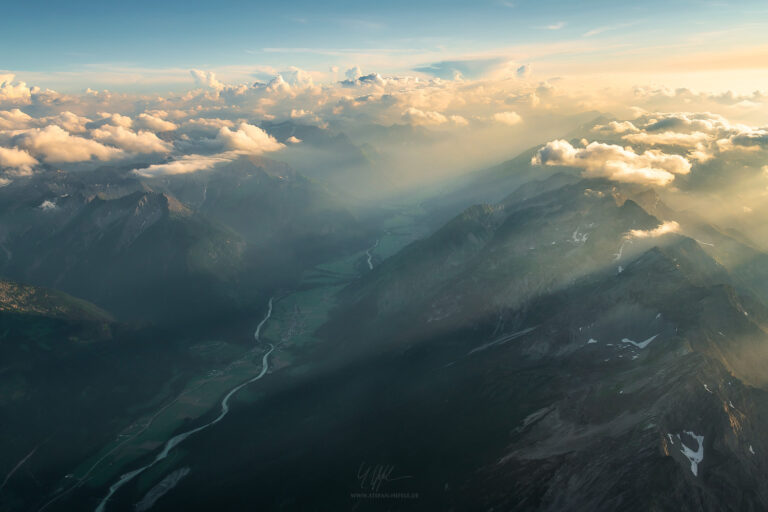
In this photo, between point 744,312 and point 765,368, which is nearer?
point 765,368

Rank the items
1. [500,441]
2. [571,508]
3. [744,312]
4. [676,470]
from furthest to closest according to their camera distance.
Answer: [744,312]
[500,441]
[571,508]
[676,470]

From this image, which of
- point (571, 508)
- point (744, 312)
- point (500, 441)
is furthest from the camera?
point (744, 312)

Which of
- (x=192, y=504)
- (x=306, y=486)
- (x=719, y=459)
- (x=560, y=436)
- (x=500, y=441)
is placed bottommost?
(x=192, y=504)

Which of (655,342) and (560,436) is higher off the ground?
(655,342)

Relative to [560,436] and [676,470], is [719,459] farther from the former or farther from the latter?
[560,436]

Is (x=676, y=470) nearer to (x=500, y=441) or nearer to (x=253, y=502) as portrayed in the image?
(x=500, y=441)

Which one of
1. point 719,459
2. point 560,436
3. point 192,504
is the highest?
point 719,459

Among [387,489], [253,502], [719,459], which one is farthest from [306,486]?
[719,459]

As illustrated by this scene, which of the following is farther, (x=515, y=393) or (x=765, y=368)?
(x=515, y=393)

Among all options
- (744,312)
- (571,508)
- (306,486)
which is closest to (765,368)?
(744,312)
